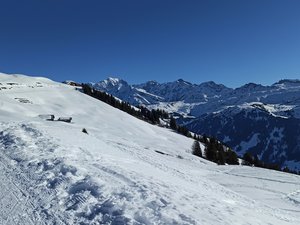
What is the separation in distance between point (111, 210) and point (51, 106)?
3716 inches

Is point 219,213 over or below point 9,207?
over

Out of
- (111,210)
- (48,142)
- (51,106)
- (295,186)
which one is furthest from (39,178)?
(51,106)

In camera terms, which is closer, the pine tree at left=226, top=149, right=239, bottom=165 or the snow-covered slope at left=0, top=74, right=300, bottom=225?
the snow-covered slope at left=0, top=74, right=300, bottom=225

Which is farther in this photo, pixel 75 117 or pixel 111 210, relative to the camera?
pixel 75 117

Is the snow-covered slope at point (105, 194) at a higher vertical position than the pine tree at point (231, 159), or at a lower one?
higher

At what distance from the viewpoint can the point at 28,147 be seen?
86.4ft

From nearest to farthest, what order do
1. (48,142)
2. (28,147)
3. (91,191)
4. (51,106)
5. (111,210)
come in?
1. (111,210)
2. (91,191)
3. (28,147)
4. (48,142)
5. (51,106)

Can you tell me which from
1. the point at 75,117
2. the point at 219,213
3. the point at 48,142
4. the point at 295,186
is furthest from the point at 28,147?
the point at 75,117

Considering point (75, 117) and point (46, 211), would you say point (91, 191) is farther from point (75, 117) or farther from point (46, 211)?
point (75, 117)

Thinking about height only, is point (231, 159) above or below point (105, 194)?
below

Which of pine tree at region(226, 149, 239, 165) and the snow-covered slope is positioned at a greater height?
the snow-covered slope

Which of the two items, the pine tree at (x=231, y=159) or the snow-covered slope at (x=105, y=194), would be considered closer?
the snow-covered slope at (x=105, y=194)

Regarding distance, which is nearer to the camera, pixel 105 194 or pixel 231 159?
pixel 105 194

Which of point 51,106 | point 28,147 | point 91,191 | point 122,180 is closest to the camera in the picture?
point 91,191
